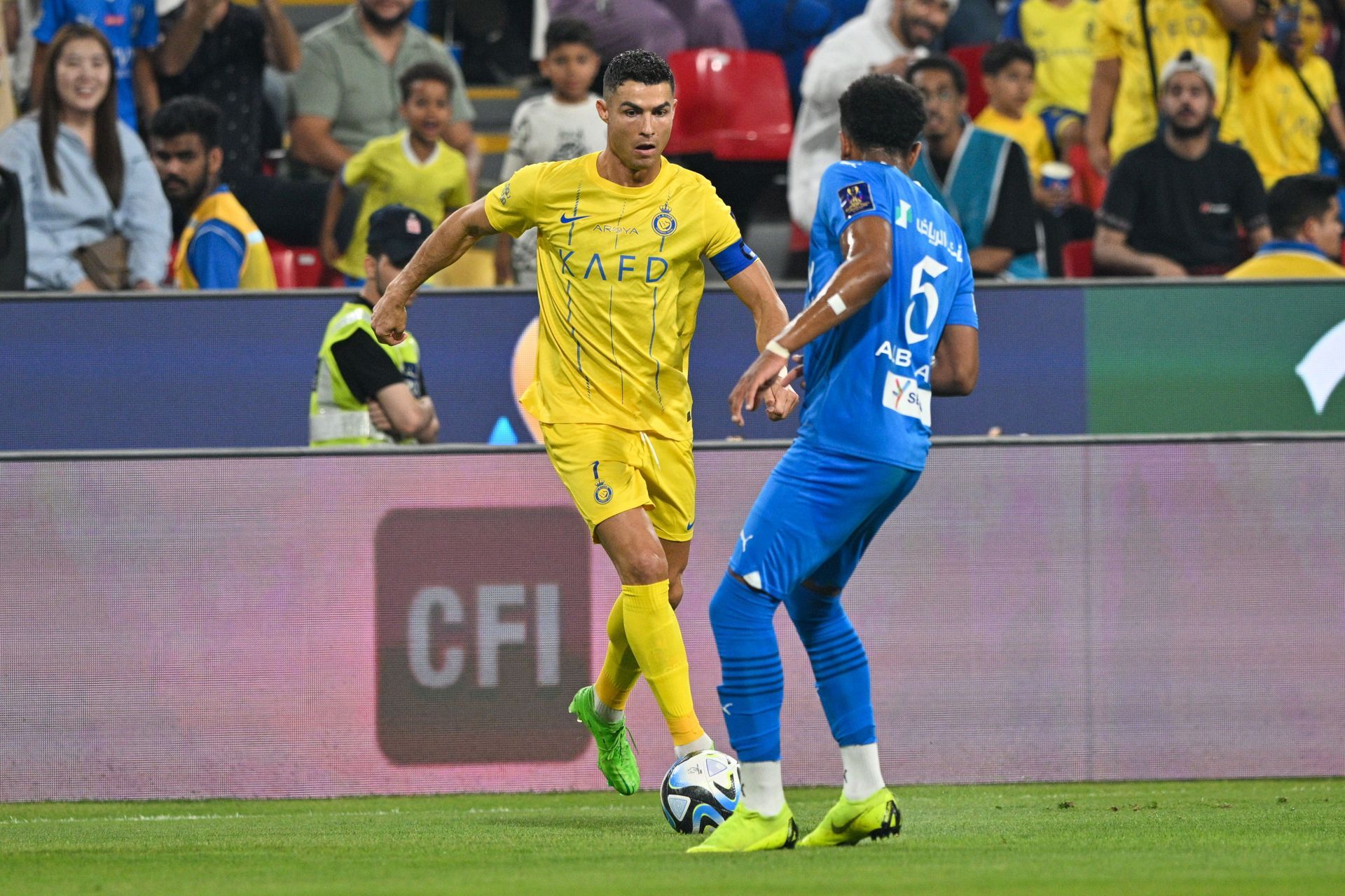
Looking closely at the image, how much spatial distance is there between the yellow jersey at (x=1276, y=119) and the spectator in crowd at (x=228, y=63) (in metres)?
6.05

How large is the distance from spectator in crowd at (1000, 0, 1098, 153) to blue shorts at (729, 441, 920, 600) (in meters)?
8.25

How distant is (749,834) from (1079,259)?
7.20 m

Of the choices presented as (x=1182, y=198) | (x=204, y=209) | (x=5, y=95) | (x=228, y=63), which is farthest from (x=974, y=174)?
(x=5, y=95)

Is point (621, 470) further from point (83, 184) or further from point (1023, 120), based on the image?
point (1023, 120)

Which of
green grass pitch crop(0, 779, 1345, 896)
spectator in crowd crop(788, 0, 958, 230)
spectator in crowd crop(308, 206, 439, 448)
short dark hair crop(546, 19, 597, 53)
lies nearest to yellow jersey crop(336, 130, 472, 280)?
short dark hair crop(546, 19, 597, 53)

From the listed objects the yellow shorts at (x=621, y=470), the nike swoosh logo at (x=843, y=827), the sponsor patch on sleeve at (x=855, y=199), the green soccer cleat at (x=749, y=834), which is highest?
the sponsor patch on sleeve at (x=855, y=199)

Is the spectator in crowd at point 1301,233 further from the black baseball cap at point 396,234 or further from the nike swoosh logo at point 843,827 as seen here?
the nike swoosh logo at point 843,827

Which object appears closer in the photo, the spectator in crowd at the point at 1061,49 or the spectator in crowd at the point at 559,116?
the spectator in crowd at the point at 559,116

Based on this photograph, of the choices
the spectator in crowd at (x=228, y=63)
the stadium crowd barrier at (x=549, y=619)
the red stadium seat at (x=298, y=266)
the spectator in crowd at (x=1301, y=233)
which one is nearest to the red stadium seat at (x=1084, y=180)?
the spectator in crowd at (x=1301, y=233)

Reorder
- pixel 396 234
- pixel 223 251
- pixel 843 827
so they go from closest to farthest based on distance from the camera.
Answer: pixel 843 827, pixel 396 234, pixel 223 251

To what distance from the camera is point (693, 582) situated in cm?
820

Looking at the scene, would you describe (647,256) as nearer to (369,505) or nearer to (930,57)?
(369,505)

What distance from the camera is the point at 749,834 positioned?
538 cm

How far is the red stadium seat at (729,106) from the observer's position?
39.3 feet
